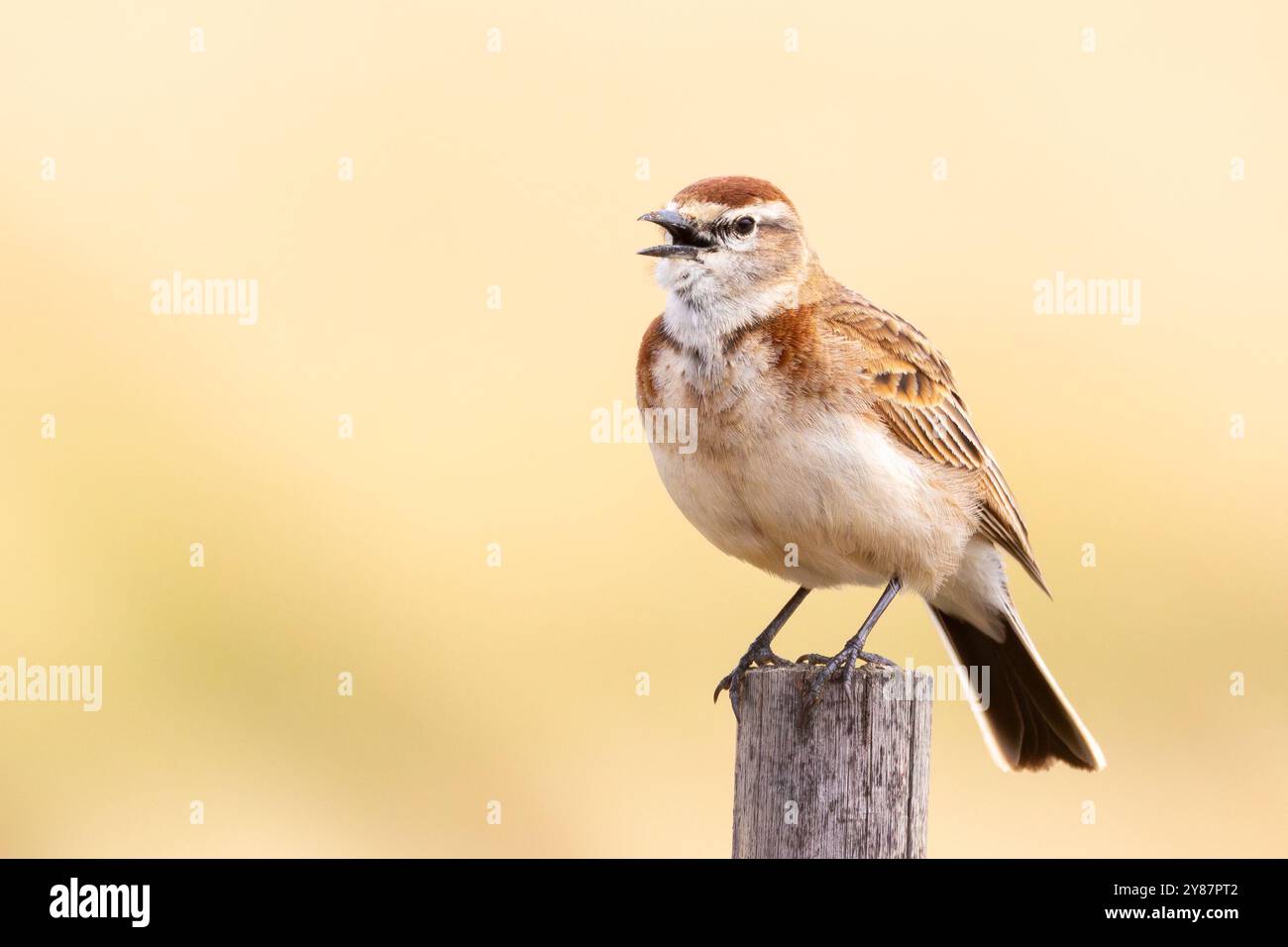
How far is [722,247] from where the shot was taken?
25.0 feet

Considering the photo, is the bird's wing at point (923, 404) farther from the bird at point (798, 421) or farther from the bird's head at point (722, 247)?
the bird's head at point (722, 247)

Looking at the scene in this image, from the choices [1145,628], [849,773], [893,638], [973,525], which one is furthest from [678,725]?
[849,773]

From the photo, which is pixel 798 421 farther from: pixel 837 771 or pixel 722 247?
pixel 837 771

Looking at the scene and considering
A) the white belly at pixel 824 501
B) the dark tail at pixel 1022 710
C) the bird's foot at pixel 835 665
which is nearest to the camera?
the bird's foot at pixel 835 665

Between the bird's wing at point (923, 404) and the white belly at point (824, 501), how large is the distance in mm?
145

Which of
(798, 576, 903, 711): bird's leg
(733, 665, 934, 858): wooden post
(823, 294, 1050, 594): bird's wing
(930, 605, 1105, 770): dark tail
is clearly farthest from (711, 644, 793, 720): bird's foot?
(930, 605, 1105, 770): dark tail

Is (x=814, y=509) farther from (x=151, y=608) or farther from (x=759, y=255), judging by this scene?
(x=151, y=608)

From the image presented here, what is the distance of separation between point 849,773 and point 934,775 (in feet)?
22.1

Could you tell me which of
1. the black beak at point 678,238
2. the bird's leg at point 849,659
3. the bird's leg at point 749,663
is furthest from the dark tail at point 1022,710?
the black beak at point 678,238

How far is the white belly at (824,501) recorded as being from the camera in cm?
738

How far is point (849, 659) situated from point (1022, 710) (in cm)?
187

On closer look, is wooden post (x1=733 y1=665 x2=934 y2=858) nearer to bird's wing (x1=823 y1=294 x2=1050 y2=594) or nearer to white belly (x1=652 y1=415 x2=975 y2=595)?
white belly (x1=652 y1=415 x2=975 y2=595)

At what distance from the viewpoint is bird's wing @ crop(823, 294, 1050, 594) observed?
7801mm

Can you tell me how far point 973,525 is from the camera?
26.8ft
